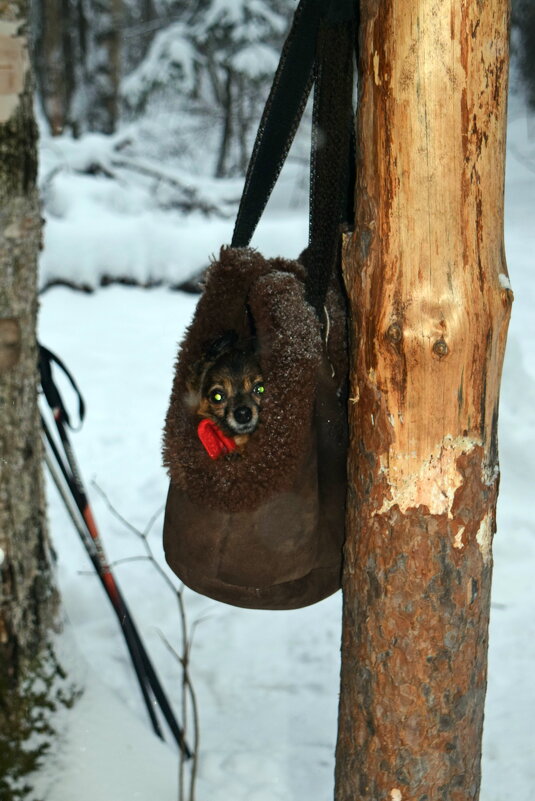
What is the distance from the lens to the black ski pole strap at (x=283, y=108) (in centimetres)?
142

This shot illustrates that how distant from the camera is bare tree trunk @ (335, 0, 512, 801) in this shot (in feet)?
4.17

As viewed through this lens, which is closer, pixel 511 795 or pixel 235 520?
pixel 235 520

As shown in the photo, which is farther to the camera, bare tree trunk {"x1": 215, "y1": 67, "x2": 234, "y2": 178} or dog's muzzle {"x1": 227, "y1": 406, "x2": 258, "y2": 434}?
bare tree trunk {"x1": 215, "y1": 67, "x2": 234, "y2": 178}

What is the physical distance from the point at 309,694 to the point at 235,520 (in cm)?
196

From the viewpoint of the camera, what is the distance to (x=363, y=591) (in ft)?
4.67

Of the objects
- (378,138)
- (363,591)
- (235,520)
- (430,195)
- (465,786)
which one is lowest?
(465,786)

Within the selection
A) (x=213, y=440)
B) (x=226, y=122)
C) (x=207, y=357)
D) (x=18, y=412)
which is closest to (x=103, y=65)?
(x=226, y=122)

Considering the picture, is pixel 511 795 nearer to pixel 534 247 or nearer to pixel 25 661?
pixel 25 661

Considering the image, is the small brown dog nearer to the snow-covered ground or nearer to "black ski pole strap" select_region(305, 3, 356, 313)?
"black ski pole strap" select_region(305, 3, 356, 313)

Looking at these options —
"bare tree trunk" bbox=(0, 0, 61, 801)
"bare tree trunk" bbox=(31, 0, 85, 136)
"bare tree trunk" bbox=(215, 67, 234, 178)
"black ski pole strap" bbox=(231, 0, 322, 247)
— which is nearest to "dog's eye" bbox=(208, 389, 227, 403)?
"black ski pole strap" bbox=(231, 0, 322, 247)

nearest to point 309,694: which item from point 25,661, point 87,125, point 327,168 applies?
point 25,661

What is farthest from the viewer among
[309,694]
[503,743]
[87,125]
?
[87,125]

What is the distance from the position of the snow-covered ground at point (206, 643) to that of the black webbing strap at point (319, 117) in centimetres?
106

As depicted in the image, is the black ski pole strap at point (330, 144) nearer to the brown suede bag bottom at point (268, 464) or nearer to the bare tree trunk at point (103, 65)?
the brown suede bag bottom at point (268, 464)
